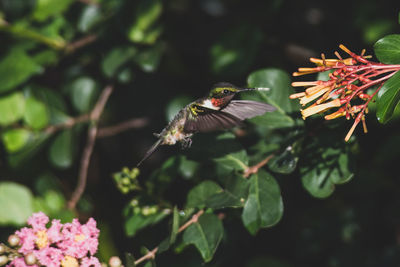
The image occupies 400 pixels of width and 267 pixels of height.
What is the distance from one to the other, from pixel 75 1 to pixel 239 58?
922 mm

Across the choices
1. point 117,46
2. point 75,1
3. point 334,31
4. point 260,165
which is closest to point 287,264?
point 260,165

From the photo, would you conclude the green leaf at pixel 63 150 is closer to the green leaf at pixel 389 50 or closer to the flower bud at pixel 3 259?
the flower bud at pixel 3 259

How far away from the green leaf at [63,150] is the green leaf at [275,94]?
1086mm

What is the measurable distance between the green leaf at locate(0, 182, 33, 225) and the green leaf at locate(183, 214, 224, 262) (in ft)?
4.01

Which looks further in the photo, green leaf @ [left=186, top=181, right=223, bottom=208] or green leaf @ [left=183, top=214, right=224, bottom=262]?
green leaf @ [left=186, top=181, right=223, bottom=208]

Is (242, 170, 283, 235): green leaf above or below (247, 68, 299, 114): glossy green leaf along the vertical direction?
below

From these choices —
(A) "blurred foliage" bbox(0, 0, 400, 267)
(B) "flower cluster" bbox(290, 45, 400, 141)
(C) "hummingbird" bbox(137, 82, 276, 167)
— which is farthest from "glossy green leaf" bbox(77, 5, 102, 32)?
(B) "flower cluster" bbox(290, 45, 400, 141)

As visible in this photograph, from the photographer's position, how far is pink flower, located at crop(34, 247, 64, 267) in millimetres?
1206

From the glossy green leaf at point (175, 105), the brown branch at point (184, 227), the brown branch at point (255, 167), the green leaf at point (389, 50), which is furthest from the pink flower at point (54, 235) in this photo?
the green leaf at point (389, 50)

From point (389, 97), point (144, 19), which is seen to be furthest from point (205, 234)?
point (144, 19)

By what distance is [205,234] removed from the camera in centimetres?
130

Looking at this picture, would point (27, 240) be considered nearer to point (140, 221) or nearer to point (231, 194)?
point (140, 221)

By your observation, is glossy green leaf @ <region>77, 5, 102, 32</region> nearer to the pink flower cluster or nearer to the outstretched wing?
the outstretched wing

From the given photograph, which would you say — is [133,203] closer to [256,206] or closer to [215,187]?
[215,187]
